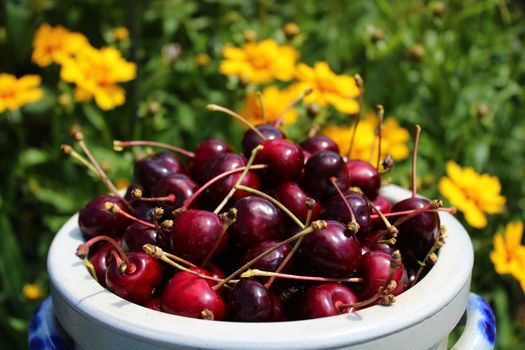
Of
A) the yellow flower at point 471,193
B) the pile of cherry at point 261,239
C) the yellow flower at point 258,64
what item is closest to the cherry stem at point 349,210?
the pile of cherry at point 261,239

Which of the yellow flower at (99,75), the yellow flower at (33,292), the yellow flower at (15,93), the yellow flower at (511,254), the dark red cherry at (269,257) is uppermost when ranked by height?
the dark red cherry at (269,257)

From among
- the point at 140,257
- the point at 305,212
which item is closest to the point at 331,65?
the point at 305,212

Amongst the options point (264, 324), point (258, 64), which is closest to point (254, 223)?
point (264, 324)

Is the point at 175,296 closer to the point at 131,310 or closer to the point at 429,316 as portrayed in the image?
the point at 131,310

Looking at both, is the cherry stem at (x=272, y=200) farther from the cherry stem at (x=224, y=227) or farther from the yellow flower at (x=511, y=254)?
the yellow flower at (x=511, y=254)

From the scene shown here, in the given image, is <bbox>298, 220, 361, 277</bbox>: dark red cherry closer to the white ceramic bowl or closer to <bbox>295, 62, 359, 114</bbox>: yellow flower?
the white ceramic bowl

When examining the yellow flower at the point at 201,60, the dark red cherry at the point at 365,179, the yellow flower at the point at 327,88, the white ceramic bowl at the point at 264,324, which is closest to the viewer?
the white ceramic bowl at the point at 264,324
